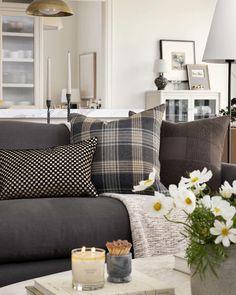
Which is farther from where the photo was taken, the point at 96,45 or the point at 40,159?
the point at 96,45

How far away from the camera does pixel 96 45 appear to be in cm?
966

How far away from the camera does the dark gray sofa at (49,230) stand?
261 centimetres

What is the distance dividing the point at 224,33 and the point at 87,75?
6.37 meters

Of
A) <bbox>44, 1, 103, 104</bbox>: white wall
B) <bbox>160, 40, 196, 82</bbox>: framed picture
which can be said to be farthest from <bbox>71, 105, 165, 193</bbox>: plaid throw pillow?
<bbox>44, 1, 103, 104</bbox>: white wall

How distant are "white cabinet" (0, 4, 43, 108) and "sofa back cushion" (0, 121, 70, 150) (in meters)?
5.13

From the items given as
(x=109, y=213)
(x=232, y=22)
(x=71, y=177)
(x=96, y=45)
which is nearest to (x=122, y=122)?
(x=71, y=177)

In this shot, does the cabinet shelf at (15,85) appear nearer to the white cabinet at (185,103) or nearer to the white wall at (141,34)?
the white wall at (141,34)

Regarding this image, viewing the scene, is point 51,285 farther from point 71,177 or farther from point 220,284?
point 71,177

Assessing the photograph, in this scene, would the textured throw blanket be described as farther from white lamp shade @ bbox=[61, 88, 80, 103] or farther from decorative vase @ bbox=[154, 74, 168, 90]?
white lamp shade @ bbox=[61, 88, 80, 103]

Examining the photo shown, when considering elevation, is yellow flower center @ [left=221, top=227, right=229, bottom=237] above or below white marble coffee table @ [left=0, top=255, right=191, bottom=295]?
above

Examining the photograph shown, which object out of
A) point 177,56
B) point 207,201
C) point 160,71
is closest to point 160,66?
point 160,71

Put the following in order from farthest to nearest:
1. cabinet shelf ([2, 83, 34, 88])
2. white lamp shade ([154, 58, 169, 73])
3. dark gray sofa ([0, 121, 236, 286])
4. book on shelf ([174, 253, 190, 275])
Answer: cabinet shelf ([2, 83, 34, 88]), white lamp shade ([154, 58, 169, 73]), dark gray sofa ([0, 121, 236, 286]), book on shelf ([174, 253, 190, 275])

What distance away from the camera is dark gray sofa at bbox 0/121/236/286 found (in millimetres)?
2605

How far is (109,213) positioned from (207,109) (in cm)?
584
